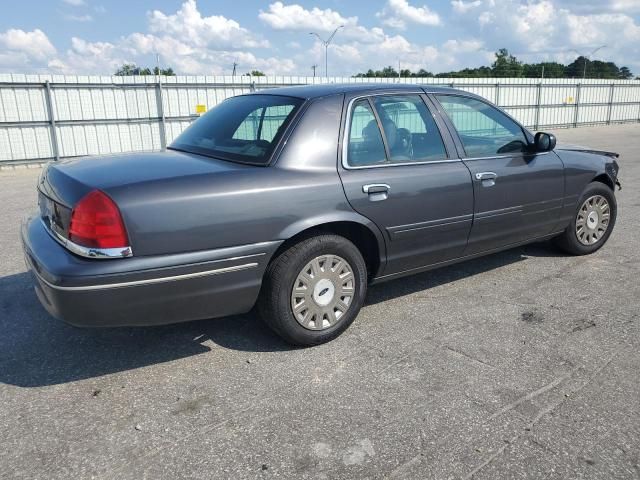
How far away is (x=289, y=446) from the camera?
2.48m

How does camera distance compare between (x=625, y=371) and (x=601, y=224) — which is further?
(x=601, y=224)

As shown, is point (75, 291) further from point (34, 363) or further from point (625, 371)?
point (625, 371)

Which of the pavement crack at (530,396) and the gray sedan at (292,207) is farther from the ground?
the gray sedan at (292,207)

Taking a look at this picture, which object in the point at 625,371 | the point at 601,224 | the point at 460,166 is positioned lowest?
the point at 625,371

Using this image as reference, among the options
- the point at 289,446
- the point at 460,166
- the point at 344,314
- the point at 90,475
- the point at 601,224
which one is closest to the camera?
the point at 90,475

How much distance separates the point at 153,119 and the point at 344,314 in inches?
577

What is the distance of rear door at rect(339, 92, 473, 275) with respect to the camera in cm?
356

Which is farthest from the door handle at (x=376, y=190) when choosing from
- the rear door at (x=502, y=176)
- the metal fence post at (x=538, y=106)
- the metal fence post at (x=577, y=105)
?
the metal fence post at (x=577, y=105)

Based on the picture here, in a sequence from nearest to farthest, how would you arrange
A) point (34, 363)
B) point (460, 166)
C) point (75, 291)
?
point (75, 291)
point (34, 363)
point (460, 166)

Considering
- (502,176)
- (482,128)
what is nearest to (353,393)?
(502,176)

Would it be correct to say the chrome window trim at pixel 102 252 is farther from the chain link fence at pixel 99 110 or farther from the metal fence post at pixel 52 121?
the metal fence post at pixel 52 121

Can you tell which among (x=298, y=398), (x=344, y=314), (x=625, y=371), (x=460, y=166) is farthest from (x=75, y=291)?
(x=625, y=371)

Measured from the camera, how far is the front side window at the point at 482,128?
165 inches

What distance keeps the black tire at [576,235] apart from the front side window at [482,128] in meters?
1.06
